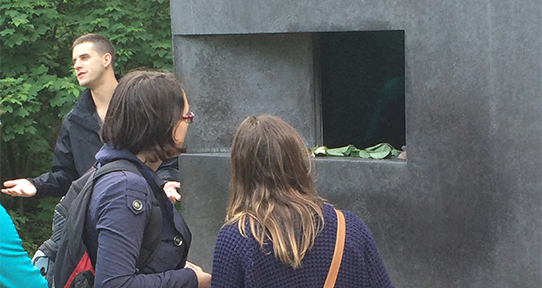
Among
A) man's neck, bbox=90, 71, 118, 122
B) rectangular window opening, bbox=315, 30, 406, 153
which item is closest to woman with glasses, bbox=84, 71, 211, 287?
man's neck, bbox=90, 71, 118, 122

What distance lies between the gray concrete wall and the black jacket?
1.25 metres

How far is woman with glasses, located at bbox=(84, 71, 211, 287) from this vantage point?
2281 mm

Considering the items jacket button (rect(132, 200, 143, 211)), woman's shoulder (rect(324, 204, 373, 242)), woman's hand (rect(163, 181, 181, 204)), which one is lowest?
woman's hand (rect(163, 181, 181, 204))

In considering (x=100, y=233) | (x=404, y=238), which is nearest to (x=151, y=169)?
(x=100, y=233)

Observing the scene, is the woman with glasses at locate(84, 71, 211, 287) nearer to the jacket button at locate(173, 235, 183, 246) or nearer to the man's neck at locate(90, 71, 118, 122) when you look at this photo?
the jacket button at locate(173, 235, 183, 246)

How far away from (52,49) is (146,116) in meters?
6.62

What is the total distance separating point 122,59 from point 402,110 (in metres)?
3.54

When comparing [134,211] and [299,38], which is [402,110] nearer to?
[299,38]

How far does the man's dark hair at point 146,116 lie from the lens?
8.10 ft

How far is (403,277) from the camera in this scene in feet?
15.5

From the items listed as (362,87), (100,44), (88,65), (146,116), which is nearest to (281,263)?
(146,116)

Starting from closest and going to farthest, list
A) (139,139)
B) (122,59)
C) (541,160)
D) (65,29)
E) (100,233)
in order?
(100,233), (139,139), (541,160), (122,59), (65,29)

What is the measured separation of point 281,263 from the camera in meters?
2.26

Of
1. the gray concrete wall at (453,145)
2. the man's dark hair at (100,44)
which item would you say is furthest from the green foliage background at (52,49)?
the gray concrete wall at (453,145)
